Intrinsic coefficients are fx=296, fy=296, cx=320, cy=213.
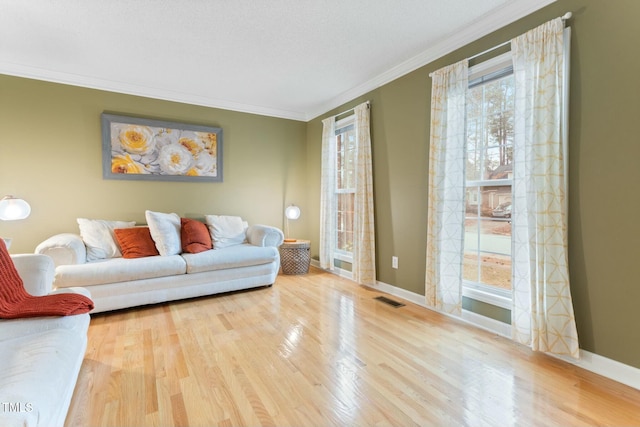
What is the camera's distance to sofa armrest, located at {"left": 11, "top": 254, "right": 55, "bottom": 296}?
1844 millimetres

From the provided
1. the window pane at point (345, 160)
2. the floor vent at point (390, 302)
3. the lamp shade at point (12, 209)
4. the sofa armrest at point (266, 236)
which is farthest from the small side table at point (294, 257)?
the lamp shade at point (12, 209)

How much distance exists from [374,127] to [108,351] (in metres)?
3.29

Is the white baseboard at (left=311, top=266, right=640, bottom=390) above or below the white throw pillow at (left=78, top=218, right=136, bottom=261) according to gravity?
below

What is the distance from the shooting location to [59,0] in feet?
6.99

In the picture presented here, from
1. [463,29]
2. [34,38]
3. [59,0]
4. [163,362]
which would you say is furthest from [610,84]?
[34,38]

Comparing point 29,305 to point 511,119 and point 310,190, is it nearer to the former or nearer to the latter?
point 511,119

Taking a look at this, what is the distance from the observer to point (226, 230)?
3.91 metres

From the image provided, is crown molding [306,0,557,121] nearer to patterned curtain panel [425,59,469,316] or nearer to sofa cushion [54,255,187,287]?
patterned curtain panel [425,59,469,316]

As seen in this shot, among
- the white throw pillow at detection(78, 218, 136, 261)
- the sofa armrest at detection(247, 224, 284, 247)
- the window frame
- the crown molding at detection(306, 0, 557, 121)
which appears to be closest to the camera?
the crown molding at detection(306, 0, 557, 121)

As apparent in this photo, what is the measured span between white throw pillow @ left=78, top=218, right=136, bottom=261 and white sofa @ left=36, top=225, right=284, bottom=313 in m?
0.07

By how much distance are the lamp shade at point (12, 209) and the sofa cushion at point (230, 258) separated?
5.10 feet

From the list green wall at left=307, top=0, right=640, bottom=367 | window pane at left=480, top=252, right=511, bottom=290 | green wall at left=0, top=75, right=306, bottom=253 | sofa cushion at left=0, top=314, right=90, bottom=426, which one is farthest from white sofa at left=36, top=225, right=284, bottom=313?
green wall at left=307, top=0, right=640, bottom=367

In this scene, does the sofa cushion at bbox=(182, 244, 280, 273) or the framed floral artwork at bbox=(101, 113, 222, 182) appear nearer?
the sofa cushion at bbox=(182, 244, 280, 273)

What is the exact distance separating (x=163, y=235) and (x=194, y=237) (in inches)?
13.0
